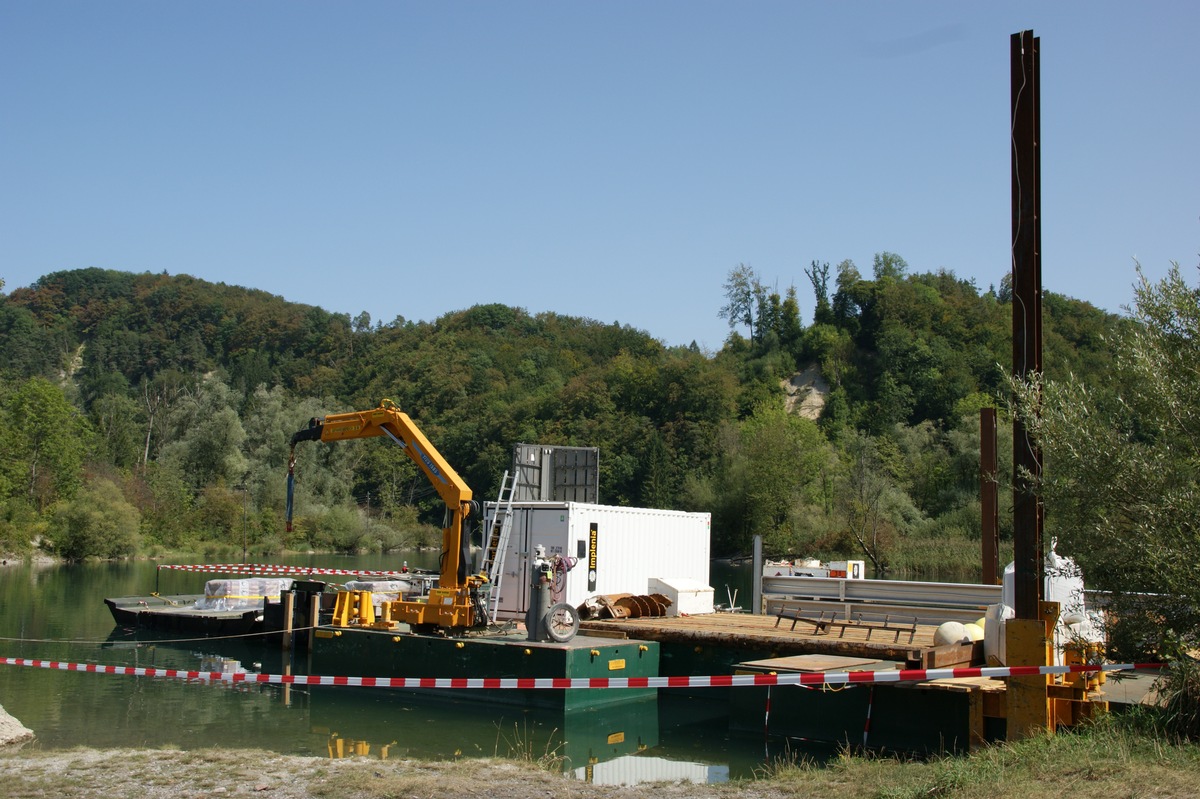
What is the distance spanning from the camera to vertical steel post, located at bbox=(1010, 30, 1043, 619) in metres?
11.9

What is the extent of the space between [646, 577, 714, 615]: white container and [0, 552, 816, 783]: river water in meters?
2.63

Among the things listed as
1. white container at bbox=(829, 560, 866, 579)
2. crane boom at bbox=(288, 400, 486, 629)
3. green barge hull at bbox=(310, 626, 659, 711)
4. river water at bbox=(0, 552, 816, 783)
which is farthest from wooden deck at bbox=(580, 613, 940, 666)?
white container at bbox=(829, 560, 866, 579)

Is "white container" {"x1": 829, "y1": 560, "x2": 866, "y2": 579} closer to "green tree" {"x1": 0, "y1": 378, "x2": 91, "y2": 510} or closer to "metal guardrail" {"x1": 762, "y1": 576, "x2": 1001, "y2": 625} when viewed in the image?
"metal guardrail" {"x1": 762, "y1": 576, "x2": 1001, "y2": 625}

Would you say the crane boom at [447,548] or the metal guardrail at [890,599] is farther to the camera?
the metal guardrail at [890,599]

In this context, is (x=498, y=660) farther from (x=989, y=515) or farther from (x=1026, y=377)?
(x=989, y=515)

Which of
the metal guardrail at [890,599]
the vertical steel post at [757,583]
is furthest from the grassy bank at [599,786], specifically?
the vertical steel post at [757,583]

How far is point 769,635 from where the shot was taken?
18094 mm

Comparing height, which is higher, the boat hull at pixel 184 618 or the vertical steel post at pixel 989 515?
the vertical steel post at pixel 989 515

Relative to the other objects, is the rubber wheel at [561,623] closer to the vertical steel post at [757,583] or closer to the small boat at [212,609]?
the vertical steel post at [757,583]

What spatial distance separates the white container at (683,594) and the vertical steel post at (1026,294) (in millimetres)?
11123

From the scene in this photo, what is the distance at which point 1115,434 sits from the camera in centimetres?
1146

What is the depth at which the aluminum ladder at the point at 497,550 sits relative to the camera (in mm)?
21125

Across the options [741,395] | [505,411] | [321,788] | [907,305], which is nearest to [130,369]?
[505,411]

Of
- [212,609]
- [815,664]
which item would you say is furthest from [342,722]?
[212,609]
